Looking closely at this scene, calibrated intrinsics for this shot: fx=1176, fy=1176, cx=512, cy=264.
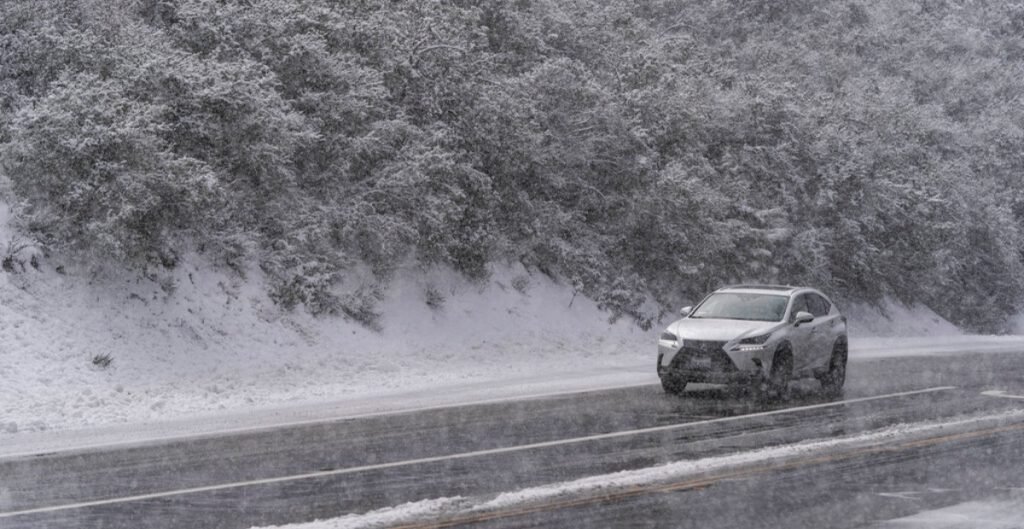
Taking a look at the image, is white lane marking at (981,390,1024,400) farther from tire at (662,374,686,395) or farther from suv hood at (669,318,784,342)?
tire at (662,374,686,395)

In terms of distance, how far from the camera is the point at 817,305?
64.8 ft

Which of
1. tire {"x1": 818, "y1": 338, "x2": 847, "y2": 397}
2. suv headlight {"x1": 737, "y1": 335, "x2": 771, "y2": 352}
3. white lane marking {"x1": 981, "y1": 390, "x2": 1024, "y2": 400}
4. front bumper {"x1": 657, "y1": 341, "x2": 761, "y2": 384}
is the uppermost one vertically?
suv headlight {"x1": 737, "y1": 335, "x2": 771, "y2": 352}

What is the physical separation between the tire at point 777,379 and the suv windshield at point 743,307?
0.66 meters

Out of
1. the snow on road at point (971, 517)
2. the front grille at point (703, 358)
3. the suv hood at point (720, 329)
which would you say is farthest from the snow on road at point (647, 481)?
the suv hood at point (720, 329)

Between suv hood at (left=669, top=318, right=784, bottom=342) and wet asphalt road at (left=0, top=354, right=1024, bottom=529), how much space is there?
40.8 inches

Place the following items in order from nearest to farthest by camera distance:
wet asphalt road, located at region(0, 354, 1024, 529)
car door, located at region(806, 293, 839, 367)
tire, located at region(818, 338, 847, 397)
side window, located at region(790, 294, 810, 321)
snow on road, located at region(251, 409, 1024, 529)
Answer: snow on road, located at region(251, 409, 1024, 529)
wet asphalt road, located at region(0, 354, 1024, 529)
side window, located at region(790, 294, 810, 321)
car door, located at region(806, 293, 839, 367)
tire, located at region(818, 338, 847, 397)

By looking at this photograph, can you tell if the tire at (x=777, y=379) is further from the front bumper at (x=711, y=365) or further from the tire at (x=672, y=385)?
the tire at (x=672, y=385)

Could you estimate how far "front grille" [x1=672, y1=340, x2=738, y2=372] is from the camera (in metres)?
17.2

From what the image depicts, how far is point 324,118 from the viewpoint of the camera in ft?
75.3

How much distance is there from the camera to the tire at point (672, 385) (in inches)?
706

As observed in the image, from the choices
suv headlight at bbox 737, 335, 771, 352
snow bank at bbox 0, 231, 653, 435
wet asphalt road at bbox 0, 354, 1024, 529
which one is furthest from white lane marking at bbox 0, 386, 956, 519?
snow bank at bbox 0, 231, 653, 435

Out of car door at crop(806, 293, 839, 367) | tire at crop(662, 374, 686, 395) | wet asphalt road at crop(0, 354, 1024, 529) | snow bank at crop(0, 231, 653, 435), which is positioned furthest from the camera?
car door at crop(806, 293, 839, 367)

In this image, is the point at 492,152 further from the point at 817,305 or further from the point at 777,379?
the point at 777,379

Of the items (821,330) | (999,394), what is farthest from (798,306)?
(999,394)
